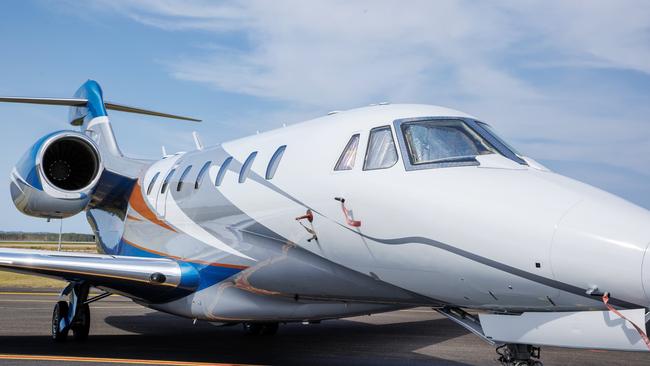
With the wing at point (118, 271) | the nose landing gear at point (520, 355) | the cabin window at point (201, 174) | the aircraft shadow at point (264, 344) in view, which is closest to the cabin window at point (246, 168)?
the cabin window at point (201, 174)

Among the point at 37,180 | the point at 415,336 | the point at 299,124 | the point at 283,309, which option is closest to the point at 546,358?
the point at 415,336

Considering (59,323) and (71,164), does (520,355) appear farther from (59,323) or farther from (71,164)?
(71,164)

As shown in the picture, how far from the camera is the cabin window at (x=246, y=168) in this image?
28.5 ft

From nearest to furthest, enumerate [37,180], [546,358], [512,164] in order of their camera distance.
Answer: [512,164] → [546,358] → [37,180]

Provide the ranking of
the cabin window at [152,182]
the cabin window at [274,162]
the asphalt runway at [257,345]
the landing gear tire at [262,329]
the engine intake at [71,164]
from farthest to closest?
the landing gear tire at [262,329] → the engine intake at [71,164] → the cabin window at [152,182] → the asphalt runway at [257,345] → the cabin window at [274,162]

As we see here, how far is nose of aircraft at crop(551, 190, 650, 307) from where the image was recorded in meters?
4.62

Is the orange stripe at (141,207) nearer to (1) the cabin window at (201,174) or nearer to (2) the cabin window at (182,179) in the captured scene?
(2) the cabin window at (182,179)

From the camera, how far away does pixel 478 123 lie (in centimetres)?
678

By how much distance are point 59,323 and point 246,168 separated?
5.02 metres

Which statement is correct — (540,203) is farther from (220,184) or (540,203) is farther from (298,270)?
(220,184)

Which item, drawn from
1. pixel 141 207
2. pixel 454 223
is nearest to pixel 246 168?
pixel 454 223

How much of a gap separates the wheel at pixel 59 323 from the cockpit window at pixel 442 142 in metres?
7.48

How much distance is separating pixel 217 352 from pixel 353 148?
4.75m

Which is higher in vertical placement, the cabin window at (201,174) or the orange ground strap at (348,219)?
the cabin window at (201,174)
